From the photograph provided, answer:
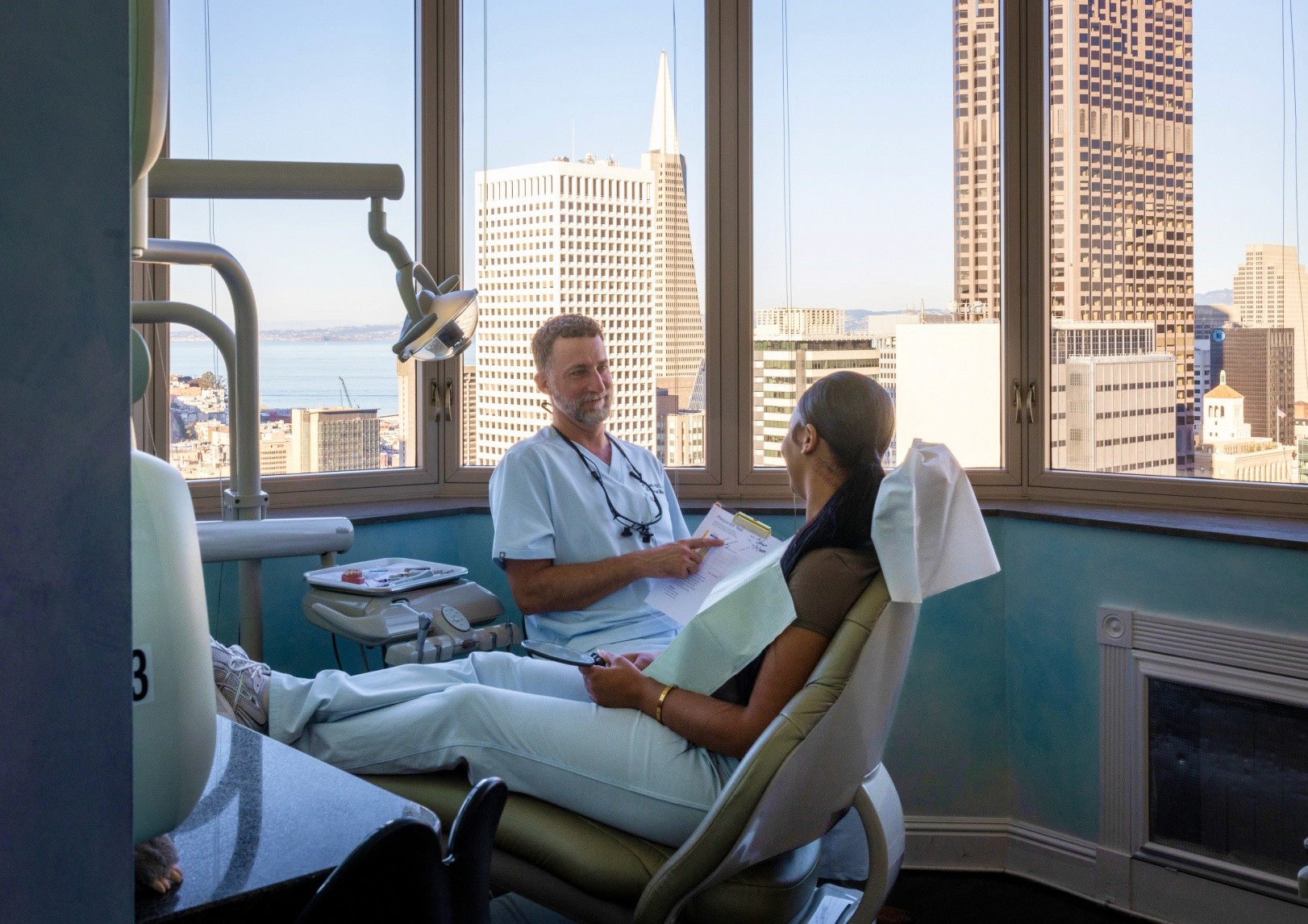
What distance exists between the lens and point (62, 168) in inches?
17.5

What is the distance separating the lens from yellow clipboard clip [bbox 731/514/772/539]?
240cm

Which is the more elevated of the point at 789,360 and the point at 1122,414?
the point at 789,360

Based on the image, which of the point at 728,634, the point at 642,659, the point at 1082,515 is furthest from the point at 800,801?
the point at 1082,515

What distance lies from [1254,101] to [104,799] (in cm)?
281

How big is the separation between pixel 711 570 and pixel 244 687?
3.32 ft

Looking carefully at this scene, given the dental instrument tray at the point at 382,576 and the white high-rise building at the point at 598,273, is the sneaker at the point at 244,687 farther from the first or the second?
the white high-rise building at the point at 598,273

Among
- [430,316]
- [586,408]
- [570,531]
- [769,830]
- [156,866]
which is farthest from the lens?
[586,408]

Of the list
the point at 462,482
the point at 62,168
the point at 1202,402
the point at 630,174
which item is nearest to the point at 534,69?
the point at 630,174

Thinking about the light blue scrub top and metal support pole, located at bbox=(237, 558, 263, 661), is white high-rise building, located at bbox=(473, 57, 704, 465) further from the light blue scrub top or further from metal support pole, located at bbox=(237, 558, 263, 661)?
metal support pole, located at bbox=(237, 558, 263, 661)

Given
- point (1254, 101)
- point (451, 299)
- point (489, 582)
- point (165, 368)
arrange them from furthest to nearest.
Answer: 1. point (489, 582)
2. point (165, 368)
3. point (1254, 101)
4. point (451, 299)

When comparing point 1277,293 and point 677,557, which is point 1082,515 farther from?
point 677,557

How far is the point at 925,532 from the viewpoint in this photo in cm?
160

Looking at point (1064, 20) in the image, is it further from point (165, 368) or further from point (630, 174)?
point (165, 368)

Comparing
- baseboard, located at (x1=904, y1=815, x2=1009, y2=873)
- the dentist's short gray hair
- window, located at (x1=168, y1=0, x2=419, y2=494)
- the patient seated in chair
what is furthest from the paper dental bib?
window, located at (x1=168, y1=0, x2=419, y2=494)
